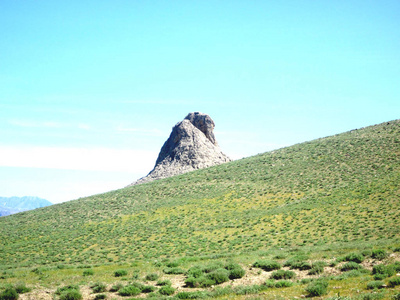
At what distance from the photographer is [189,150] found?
90000 millimetres

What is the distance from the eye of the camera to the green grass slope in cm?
3312

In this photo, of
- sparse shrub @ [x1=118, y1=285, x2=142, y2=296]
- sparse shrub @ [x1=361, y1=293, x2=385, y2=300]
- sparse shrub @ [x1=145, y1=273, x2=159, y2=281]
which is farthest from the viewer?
sparse shrub @ [x1=145, y1=273, x2=159, y2=281]

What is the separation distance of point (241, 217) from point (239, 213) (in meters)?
1.97

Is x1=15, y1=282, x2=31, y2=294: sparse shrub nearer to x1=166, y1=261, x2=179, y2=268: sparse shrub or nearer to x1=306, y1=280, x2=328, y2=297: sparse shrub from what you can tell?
x1=166, y1=261, x2=179, y2=268: sparse shrub

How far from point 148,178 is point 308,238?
61.1m

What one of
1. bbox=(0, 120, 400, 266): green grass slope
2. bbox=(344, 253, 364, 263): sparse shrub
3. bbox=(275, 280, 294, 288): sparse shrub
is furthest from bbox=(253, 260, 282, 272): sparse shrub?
bbox=(0, 120, 400, 266): green grass slope

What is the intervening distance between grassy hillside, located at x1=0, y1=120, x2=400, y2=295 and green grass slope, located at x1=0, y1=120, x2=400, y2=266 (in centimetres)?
14

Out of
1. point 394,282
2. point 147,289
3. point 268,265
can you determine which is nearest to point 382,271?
point 394,282

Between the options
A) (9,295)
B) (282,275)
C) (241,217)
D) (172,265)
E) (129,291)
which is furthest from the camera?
(241,217)

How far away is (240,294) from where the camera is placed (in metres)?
13.6

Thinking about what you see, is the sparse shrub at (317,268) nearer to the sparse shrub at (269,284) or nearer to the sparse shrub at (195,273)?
the sparse shrub at (269,284)

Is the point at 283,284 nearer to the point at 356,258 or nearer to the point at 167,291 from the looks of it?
the point at 167,291

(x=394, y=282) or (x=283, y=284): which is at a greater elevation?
(x=394, y=282)

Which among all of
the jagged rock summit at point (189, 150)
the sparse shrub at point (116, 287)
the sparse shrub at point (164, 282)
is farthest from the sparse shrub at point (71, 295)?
the jagged rock summit at point (189, 150)
